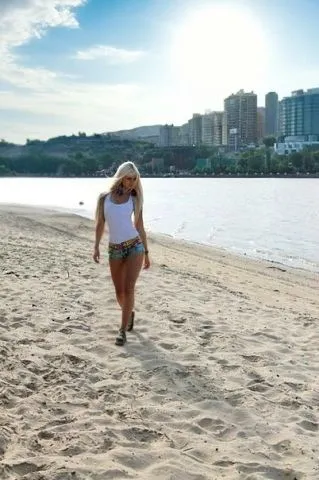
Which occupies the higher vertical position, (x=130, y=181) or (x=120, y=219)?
(x=130, y=181)

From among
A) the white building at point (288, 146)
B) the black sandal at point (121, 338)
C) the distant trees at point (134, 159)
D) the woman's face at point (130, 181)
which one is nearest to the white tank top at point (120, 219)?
the woman's face at point (130, 181)

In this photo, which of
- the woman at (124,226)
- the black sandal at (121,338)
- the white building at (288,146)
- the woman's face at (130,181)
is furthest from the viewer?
the white building at (288,146)

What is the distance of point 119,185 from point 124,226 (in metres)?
0.37

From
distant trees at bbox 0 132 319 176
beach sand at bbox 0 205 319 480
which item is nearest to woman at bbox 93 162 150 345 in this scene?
beach sand at bbox 0 205 319 480

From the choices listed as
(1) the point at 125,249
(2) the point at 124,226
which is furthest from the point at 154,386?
(2) the point at 124,226

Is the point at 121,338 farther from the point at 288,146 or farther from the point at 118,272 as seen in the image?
the point at 288,146

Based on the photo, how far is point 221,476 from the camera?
302cm

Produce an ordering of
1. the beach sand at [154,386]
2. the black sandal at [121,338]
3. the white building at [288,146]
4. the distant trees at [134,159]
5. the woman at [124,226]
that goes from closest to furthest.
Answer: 1. the beach sand at [154,386]
2. the woman at [124,226]
3. the black sandal at [121,338]
4. the distant trees at [134,159]
5. the white building at [288,146]

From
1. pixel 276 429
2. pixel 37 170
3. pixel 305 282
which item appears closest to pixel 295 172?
pixel 37 170

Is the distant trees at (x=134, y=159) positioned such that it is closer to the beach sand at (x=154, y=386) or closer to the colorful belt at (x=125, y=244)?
the beach sand at (x=154, y=386)

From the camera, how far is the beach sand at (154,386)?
123 inches

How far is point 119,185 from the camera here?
5074 millimetres

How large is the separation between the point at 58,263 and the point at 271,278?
550 centimetres

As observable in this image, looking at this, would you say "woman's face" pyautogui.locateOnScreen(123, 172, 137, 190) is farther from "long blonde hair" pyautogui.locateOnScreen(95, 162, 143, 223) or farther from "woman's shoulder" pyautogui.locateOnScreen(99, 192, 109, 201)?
"woman's shoulder" pyautogui.locateOnScreen(99, 192, 109, 201)
